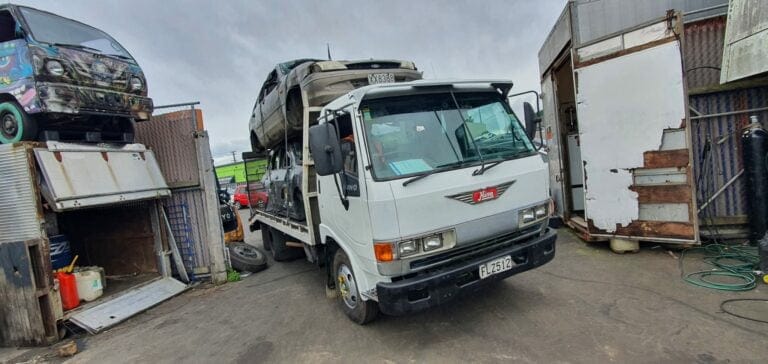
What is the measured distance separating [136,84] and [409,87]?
485cm

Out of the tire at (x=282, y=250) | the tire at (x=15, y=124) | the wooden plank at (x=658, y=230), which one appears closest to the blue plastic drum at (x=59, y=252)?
the tire at (x=15, y=124)

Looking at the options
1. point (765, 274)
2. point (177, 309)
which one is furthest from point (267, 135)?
point (765, 274)

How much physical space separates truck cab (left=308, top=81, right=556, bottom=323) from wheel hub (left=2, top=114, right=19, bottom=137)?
4.45 metres

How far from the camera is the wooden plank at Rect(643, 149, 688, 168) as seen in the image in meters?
4.53

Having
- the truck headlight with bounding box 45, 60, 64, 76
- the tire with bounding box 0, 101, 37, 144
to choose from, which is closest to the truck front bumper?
the truck headlight with bounding box 45, 60, 64, 76

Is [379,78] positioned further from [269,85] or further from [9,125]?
[9,125]

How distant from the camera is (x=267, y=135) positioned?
267 inches

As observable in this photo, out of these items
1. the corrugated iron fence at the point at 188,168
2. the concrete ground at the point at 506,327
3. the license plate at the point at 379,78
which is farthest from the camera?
the corrugated iron fence at the point at 188,168

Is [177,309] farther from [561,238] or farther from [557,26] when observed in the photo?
[557,26]

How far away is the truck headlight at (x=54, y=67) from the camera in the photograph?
15.6 ft

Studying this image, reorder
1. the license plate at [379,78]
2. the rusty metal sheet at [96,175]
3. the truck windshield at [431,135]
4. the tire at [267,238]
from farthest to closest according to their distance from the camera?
the tire at [267,238]
the rusty metal sheet at [96,175]
the license plate at [379,78]
the truck windshield at [431,135]

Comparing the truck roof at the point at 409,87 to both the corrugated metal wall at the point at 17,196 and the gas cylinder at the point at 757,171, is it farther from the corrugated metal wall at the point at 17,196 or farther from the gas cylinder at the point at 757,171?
the corrugated metal wall at the point at 17,196

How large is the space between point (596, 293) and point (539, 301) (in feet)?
2.08

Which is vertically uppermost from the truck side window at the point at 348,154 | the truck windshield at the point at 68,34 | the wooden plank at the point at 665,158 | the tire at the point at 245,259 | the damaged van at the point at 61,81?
the truck windshield at the point at 68,34
